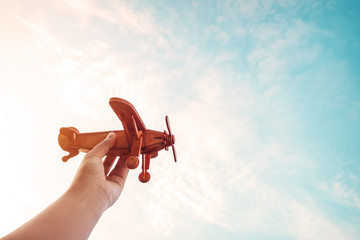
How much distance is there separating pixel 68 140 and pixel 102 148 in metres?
0.87

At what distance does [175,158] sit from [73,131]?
4.35 ft

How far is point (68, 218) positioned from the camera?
43.6 inches

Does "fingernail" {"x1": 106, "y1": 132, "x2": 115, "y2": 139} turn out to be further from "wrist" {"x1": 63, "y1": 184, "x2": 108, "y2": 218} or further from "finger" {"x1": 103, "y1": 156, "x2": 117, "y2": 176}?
"wrist" {"x1": 63, "y1": 184, "x2": 108, "y2": 218}

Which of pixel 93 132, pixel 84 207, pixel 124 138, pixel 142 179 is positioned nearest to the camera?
pixel 84 207

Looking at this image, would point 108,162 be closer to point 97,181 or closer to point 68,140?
point 68,140

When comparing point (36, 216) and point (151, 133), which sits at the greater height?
point (151, 133)

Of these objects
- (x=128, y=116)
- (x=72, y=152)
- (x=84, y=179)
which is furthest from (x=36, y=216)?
(x=72, y=152)

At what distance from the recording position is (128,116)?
218 cm

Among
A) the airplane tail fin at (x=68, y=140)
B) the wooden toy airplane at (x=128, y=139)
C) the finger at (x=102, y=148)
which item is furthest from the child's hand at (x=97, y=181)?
the airplane tail fin at (x=68, y=140)

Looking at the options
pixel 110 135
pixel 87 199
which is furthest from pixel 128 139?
pixel 87 199

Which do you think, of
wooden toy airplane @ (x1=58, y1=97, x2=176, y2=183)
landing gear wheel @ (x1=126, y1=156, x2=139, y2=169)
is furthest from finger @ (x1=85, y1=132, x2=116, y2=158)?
landing gear wheel @ (x1=126, y1=156, x2=139, y2=169)

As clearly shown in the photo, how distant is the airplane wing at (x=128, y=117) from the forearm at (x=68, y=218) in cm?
91

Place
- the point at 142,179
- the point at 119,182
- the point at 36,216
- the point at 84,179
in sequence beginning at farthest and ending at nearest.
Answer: the point at 142,179, the point at 119,182, the point at 84,179, the point at 36,216

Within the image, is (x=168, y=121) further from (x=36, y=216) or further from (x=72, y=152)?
(x=36, y=216)
